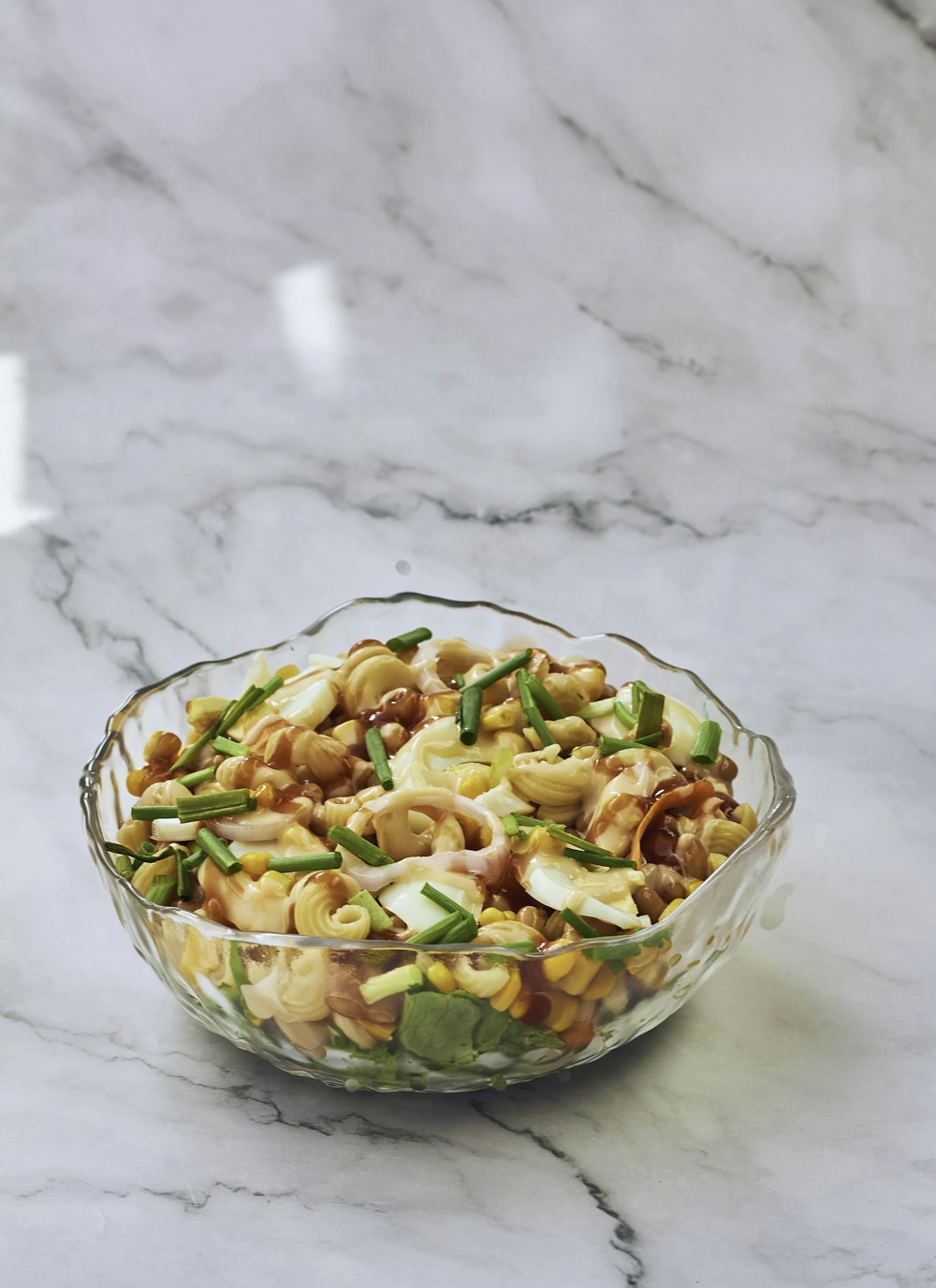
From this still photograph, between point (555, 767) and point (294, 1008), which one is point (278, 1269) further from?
point (555, 767)

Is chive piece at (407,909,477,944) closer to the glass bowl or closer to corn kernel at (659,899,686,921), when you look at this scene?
the glass bowl

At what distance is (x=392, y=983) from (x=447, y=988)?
0.04 meters

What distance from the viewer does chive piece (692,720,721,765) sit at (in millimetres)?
1270

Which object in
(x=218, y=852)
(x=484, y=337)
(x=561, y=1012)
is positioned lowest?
(x=484, y=337)

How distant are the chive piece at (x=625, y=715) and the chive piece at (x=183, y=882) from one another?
1.23 feet

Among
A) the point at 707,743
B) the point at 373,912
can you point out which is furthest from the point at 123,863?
the point at 707,743

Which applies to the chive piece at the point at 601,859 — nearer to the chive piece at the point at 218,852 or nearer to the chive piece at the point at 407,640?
the chive piece at the point at 218,852

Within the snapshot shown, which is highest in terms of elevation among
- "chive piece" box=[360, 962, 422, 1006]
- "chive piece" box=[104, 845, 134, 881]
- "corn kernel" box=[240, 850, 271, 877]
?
"chive piece" box=[360, 962, 422, 1006]

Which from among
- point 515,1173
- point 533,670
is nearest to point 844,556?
point 533,670

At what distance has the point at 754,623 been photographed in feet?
6.16

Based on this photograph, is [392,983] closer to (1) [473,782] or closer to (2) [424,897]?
(2) [424,897]

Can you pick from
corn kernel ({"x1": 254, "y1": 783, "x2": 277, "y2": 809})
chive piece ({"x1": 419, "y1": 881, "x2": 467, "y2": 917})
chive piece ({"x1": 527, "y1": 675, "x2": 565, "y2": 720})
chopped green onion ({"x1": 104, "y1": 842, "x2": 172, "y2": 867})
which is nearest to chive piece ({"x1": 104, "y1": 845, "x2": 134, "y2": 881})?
chopped green onion ({"x1": 104, "y1": 842, "x2": 172, "y2": 867})

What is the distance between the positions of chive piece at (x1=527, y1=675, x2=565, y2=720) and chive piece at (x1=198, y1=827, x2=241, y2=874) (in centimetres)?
30

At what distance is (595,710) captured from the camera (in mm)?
1328
